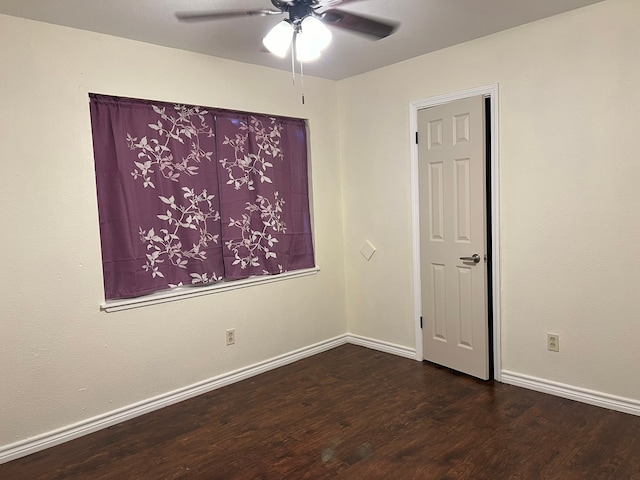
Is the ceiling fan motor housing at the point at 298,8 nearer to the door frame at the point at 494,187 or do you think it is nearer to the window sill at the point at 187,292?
the door frame at the point at 494,187

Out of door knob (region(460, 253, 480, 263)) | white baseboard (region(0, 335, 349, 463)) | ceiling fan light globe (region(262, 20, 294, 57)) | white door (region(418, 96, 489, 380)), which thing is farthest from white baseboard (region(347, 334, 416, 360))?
ceiling fan light globe (region(262, 20, 294, 57))

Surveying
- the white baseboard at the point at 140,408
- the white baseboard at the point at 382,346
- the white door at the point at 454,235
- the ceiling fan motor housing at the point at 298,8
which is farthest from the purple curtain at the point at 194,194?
the ceiling fan motor housing at the point at 298,8

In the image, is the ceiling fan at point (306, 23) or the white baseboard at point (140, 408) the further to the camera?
the white baseboard at point (140, 408)

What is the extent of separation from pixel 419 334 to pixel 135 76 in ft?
9.73

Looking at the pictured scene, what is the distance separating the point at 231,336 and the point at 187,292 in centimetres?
54

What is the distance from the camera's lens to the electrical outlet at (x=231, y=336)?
3674 mm

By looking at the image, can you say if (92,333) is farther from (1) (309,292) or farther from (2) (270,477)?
(1) (309,292)

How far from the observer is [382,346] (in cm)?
431

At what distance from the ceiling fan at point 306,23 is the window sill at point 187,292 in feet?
5.94

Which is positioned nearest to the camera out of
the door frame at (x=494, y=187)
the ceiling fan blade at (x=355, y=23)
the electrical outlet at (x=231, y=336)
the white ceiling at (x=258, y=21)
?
the ceiling fan blade at (x=355, y=23)

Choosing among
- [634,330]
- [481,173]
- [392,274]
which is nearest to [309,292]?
[392,274]

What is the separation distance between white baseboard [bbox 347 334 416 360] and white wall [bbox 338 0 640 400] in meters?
0.88

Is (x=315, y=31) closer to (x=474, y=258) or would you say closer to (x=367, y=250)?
(x=474, y=258)

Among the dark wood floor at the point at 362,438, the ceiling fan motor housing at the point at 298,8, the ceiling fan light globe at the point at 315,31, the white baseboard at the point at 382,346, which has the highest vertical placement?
the ceiling fan motor housing at the point at 298,8
